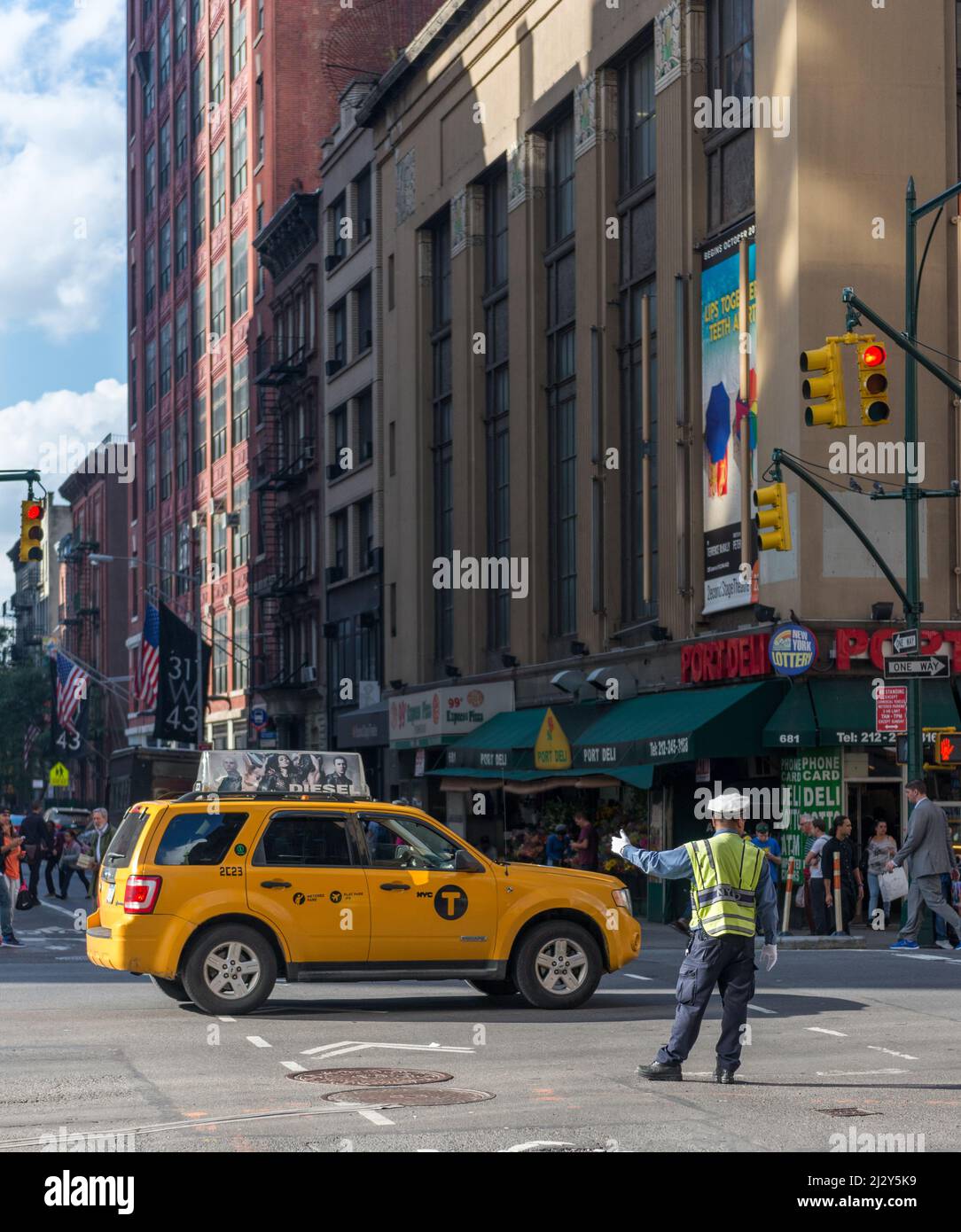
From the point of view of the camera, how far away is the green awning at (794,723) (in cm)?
2809

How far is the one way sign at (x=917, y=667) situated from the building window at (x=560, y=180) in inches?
717

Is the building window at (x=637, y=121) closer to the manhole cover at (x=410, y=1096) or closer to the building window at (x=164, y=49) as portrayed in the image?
the manhole cover at (x=410, y=1096)

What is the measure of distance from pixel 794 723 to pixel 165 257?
209 feet

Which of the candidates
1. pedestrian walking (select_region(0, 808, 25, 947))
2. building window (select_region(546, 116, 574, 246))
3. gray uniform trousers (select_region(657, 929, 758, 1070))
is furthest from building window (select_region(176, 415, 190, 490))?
gray uniform trousers (select_region(657, 929, 758, 1070))

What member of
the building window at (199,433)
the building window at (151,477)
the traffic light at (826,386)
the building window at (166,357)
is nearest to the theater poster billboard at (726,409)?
the traffic light at (826,386)

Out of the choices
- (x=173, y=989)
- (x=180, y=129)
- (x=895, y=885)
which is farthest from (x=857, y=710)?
(x=180, y=129)

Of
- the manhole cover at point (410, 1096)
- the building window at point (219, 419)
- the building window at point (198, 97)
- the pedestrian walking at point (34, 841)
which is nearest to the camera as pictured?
the manhole cover at point (410, 1096)

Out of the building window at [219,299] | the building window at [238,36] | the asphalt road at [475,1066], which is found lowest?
the asphalt road at [475,1066]

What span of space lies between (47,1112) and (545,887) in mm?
6700

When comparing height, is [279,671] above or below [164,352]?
below

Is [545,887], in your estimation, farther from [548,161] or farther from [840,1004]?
[548,161]

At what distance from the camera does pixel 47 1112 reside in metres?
10.8

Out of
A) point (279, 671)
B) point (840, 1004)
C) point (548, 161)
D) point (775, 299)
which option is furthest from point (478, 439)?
point (840, 1004)

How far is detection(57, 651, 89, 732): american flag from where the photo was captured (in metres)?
64.9
